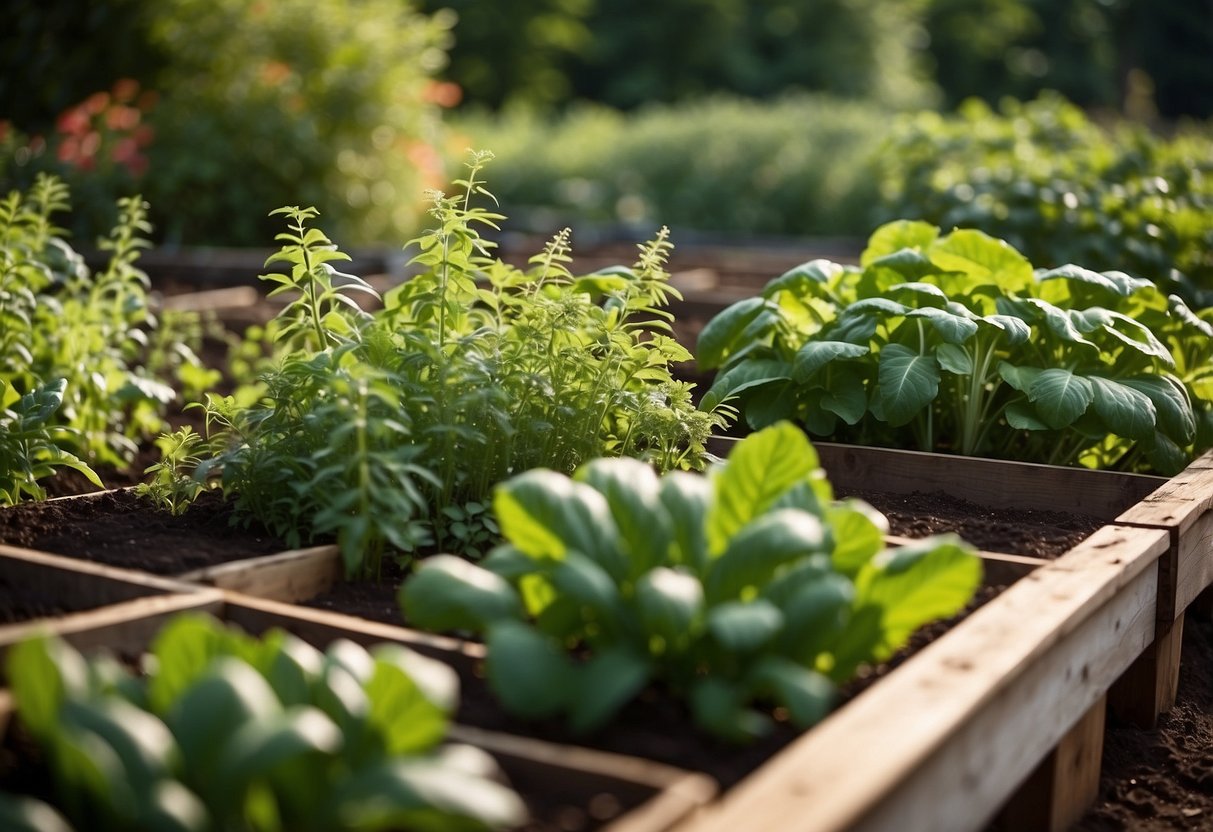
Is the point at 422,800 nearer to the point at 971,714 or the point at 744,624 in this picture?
the point at 744,624

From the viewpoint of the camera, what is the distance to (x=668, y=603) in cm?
166

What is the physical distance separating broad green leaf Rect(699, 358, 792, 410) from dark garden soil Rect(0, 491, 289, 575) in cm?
127

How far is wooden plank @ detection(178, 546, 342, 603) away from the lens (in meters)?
2.27

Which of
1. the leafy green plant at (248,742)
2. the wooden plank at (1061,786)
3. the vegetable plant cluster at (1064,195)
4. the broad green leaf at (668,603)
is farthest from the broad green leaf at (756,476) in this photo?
the vegetable plant cluster at (1064,195)

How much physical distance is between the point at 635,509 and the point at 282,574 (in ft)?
2.64

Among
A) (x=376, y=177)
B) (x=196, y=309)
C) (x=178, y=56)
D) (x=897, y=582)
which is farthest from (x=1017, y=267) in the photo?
(x=178, y=56)

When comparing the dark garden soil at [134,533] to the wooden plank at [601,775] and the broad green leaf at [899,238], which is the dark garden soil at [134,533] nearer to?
the wooden plank at [601,775]

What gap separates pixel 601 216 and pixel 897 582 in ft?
45.6

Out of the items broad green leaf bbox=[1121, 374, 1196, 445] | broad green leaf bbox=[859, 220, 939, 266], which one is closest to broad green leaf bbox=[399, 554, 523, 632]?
broad green leaf bbox=[1121, 374, 1196, 445]

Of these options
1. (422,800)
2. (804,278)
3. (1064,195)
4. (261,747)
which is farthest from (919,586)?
(1064,195)

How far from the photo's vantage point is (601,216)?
51.2 ft

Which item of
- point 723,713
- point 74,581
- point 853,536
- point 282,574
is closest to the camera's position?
point 723,713

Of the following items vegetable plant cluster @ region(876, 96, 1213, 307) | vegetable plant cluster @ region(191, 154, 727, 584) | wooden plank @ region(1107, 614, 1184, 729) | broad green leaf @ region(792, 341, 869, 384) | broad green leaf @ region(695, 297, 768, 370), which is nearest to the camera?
vegetable plant cluster @ region(191, 154, 727, 584)

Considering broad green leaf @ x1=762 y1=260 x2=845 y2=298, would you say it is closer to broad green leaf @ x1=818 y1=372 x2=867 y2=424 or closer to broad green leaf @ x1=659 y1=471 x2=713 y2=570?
broad green leaf @ x1=818 y1=372 x2=867 y2=424
